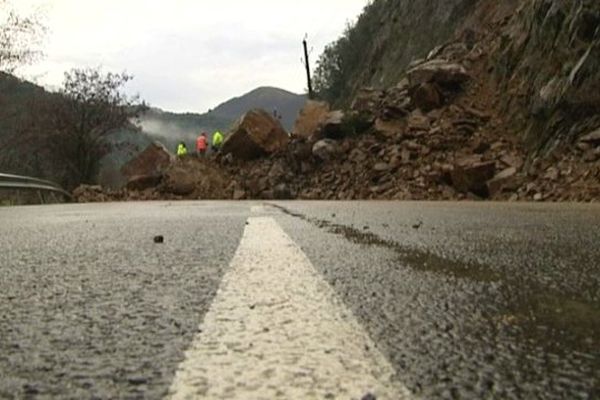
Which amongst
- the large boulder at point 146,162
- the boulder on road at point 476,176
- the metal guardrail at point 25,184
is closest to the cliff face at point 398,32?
the large boulder at point 146,162

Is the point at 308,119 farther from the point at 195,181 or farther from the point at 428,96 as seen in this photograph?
the point at 428,96

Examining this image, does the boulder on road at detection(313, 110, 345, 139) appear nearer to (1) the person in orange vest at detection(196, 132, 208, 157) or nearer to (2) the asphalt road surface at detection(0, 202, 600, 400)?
(1) the person in orange vest at detection(196, 132, 208, 157)

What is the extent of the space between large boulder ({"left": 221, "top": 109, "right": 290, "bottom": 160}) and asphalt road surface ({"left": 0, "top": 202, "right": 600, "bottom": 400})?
85.1 ft

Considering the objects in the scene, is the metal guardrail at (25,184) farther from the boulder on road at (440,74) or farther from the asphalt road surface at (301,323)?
the asphalt road surface at (301,323)

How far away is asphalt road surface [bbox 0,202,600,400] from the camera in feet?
4.17

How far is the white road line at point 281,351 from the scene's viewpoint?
1.20m

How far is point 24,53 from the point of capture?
99.0ft

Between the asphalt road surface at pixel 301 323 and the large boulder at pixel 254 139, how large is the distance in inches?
1021

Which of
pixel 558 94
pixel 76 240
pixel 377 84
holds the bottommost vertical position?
pixel 76 240

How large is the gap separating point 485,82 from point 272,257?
22.1 meters

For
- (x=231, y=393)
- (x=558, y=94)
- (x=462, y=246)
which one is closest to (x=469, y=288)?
(x=231, y=393)

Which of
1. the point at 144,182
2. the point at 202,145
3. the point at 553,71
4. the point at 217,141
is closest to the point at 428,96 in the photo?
Answer: the point at 553,71

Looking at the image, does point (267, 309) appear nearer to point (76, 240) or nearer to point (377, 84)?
point (76, 240)

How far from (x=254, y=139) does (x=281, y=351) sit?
28.6m
